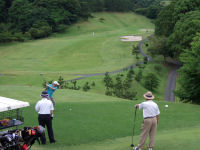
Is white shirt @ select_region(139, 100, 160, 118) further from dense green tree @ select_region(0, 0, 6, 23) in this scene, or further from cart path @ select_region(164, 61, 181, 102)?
dense green tree @ select_region(0, 0, 6, 23)

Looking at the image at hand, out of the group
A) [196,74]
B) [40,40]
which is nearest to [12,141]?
[196,74]

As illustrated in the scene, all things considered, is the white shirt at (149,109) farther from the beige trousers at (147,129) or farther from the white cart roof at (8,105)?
the white cart roof at (8,105)

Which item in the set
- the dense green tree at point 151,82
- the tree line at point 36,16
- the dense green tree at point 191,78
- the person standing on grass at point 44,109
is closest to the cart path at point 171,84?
the dense green tree at point 151,82

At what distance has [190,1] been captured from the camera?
190 ft

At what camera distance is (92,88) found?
135ft

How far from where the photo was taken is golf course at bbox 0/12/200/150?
1166cm

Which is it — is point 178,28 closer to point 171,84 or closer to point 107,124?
point 171,84

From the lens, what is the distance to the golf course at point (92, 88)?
1166cm

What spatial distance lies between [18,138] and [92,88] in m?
32.4

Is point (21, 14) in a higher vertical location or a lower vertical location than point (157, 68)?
higher

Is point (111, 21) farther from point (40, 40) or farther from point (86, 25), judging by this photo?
point (40, 40)

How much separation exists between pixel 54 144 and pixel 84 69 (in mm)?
45091

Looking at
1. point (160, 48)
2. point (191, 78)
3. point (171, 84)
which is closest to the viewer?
point (191, 78)

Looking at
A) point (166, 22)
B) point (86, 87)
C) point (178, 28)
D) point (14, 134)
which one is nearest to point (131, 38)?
point (166, 22)
